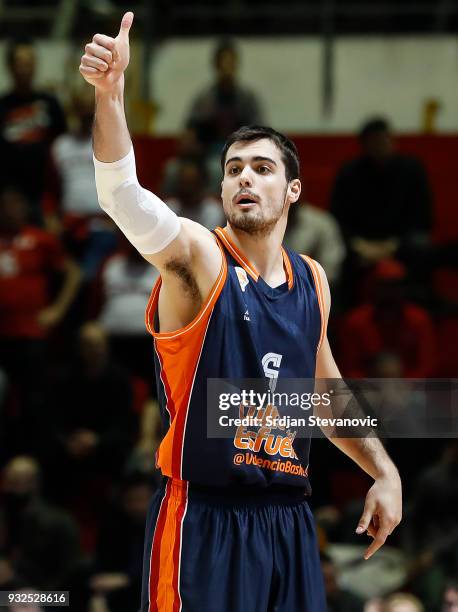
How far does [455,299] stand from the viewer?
1030 centimetres

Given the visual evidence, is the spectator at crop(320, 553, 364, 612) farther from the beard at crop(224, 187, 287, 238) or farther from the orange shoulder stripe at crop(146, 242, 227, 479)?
the beard at crop(224, 187, 287, 238)

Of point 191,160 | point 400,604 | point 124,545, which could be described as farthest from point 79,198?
point 400,604

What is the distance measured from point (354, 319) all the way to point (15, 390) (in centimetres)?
266

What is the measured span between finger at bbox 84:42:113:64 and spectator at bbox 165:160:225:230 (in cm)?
541

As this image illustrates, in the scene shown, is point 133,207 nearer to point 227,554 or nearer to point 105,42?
point 105,42

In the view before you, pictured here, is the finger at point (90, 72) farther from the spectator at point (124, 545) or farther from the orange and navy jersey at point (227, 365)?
the spectator at point (124, 545)

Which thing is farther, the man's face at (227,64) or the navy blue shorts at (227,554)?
the man's face at (227,64)

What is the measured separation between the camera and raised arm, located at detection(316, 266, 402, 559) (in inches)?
187

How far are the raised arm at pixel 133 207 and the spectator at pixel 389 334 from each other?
4858 millimetres

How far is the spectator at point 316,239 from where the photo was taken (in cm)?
966

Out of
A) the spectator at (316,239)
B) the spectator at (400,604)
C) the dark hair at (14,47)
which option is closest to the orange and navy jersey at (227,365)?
the spectator at (400,604)

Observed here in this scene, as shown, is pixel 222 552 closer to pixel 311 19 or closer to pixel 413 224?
pixel 413 224

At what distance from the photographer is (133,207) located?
167 inches

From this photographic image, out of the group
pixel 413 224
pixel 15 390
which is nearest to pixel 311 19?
pixel 413 224
